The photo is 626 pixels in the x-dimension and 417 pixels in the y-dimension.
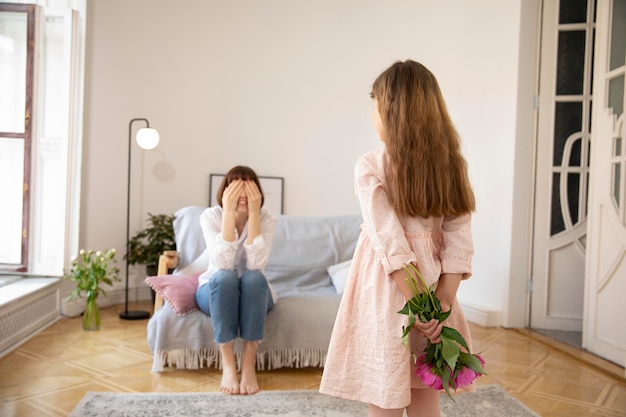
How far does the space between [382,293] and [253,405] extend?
1.22 meters

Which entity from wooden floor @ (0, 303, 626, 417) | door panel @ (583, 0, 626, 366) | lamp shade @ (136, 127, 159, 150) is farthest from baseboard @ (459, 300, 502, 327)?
lamp shade @ (136, 127, 159, 150)

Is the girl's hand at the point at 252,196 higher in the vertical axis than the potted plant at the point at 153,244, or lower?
higher

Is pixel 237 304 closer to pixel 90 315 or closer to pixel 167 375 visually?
pixel 167 375

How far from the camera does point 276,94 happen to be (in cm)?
495

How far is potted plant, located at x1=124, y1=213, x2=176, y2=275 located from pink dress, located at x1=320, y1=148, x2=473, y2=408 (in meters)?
3.08

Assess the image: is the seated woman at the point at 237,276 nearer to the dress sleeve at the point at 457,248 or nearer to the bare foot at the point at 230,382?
the bare foot at the point at 230,382

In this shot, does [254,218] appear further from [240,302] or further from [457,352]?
[457,352]

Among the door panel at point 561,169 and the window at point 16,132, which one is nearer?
the window at point 16,132

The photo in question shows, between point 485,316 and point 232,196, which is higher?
point 232,196

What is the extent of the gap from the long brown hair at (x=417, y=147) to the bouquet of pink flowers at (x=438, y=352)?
18 centimetres

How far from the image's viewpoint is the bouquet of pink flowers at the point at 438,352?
1244 mm

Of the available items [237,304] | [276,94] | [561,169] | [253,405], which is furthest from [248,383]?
[276,94]

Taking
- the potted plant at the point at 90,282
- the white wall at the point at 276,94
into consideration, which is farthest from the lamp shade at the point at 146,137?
the potted plant at the point at 90,282

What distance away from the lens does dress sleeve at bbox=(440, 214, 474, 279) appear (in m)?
1.38
